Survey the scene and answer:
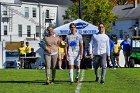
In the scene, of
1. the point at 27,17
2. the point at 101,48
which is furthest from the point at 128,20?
the point at 101,48

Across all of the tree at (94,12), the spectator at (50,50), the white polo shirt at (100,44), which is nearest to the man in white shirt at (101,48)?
the white polo shirt at (100,44)

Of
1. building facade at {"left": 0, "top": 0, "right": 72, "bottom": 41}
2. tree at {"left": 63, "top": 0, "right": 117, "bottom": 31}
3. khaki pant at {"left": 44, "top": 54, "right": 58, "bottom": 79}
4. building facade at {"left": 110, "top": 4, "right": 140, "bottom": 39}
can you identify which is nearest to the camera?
khaki pant at {"left": 44, "top": 54, "right": 58, "bottom": 79}

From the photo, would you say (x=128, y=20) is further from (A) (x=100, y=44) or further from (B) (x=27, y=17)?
(A) (x=100, y=44)

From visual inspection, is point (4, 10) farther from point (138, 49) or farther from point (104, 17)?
point (138, 49)

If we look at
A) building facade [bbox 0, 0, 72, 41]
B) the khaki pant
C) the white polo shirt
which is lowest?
the khaki pant

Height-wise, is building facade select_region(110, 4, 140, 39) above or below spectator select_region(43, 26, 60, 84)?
above

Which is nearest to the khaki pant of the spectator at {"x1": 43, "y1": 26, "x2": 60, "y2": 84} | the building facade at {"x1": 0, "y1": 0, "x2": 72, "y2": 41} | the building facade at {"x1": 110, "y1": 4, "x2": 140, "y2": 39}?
the spectator at {"x1": 43, "y1": 26, "x2": 60, "y2": 84}

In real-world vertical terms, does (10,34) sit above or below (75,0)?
below

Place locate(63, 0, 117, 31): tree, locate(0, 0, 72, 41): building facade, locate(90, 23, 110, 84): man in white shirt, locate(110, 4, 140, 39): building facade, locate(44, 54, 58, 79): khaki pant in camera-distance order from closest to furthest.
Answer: locate(44, 54, 58, 79): khaki pant, locate(90, 23, 110, 84): man in white shirt, locate(63, 0, 117, 31): tree, locate(0, 0, 72, 41): building facade, locate(110, 4, 140, 39): building facade

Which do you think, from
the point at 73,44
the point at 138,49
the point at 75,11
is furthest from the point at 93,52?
the point at 75,11

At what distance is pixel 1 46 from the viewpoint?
108ft

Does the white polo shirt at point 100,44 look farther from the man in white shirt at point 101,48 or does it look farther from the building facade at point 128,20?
the building facade at point 128,20

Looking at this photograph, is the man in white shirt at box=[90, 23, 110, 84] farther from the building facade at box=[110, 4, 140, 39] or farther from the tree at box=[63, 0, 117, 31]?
the building facade at box=[110, 4, 140, 39]

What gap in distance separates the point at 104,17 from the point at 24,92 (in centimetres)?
5645
